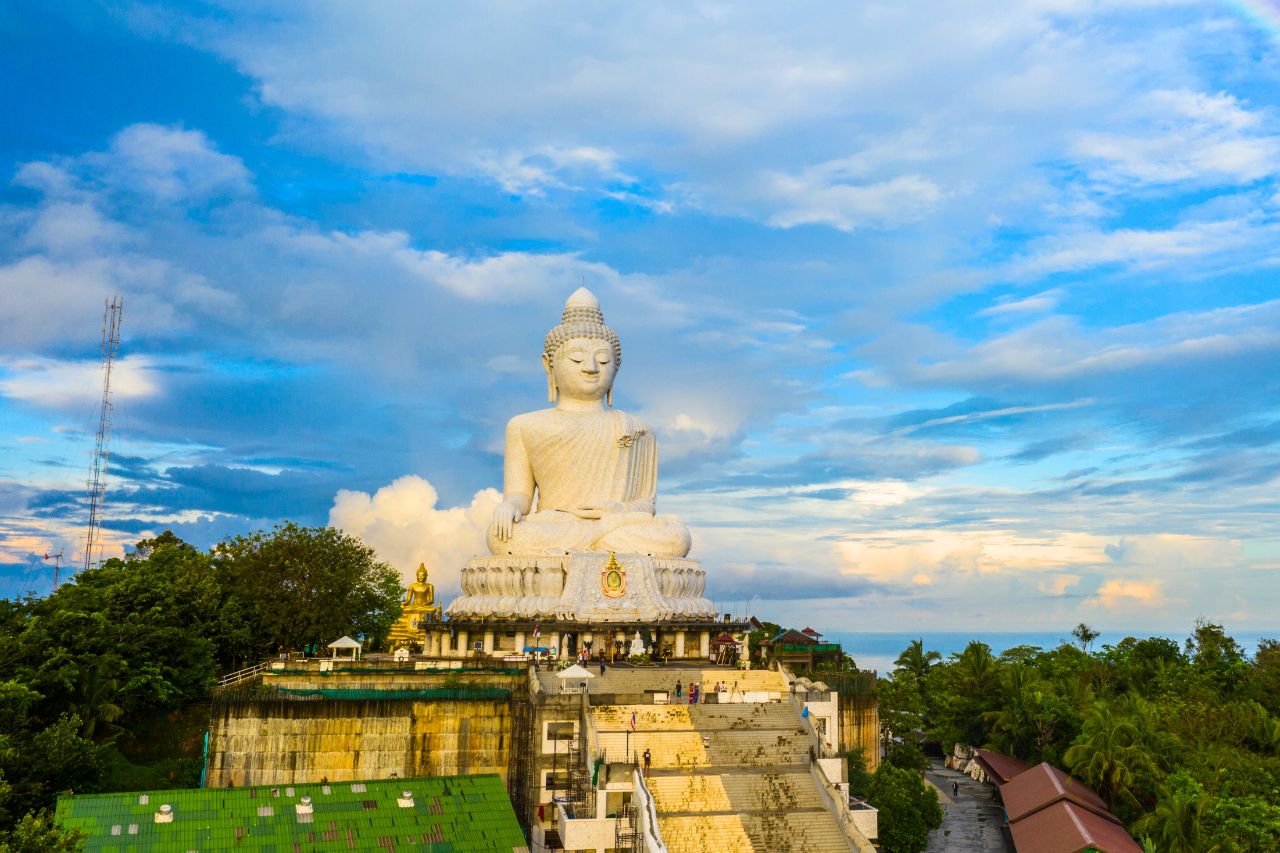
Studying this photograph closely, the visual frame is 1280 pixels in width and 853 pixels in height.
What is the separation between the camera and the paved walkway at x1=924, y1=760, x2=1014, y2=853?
1120 inches

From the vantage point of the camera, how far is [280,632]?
121 feet

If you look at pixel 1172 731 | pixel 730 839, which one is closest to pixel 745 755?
pixel 730 839

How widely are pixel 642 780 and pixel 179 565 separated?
69.0 ft

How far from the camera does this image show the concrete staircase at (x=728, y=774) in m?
19.0

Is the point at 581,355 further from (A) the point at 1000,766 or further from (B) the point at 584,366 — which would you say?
(A) the point at 1000,766

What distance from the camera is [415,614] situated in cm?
3900

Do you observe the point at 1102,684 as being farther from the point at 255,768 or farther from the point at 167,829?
the point at 167,829

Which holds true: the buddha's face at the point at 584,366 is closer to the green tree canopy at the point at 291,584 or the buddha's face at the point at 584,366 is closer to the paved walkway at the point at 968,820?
the green tree canopy at the point at 291,584

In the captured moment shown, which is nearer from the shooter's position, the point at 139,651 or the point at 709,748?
the point at 709,748

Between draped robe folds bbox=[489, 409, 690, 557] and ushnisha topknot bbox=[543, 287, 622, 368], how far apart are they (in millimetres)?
2390

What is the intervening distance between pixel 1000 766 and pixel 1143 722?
6.01m

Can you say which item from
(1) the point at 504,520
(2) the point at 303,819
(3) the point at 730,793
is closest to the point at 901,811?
(3) the point at 730,793

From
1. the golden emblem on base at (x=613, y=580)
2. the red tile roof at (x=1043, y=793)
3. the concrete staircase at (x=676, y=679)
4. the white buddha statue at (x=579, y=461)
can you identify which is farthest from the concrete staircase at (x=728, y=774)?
the white buddha statue at (x=579, y=461)

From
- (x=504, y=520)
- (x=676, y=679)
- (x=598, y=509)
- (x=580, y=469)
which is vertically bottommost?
(x=676, y=679)
